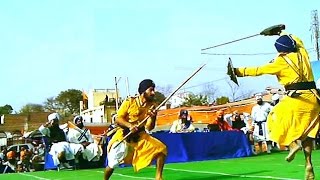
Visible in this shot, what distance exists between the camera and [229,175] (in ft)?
38.4

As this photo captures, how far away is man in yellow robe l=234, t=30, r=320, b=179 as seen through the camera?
8219 millimetres

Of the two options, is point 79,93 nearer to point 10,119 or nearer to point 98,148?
point 10,119

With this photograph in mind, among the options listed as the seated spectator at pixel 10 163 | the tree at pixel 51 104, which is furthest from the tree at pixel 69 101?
the seated spectator at pixel 10 163

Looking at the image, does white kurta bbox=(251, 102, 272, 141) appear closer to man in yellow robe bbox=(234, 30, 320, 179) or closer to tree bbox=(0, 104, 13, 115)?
man in yellow robe bbox=(234, 30, 320, 179)

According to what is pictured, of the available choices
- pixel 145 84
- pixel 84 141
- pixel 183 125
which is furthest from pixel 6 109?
pixel 145 84

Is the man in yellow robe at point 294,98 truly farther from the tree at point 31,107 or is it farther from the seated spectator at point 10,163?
the tree at point 31,107

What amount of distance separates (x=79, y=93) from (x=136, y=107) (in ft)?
282

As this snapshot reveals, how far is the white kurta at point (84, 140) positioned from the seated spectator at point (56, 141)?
0.98 ft

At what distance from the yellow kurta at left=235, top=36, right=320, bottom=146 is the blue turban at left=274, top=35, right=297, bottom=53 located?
0.08 metres

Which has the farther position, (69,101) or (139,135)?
(69,101)

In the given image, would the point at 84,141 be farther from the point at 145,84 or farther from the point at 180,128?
the point at 145,84

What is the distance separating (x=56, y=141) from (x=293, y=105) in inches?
377

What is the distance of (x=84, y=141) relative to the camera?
1712 cm

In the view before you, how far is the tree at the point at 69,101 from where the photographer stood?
91.5 m
